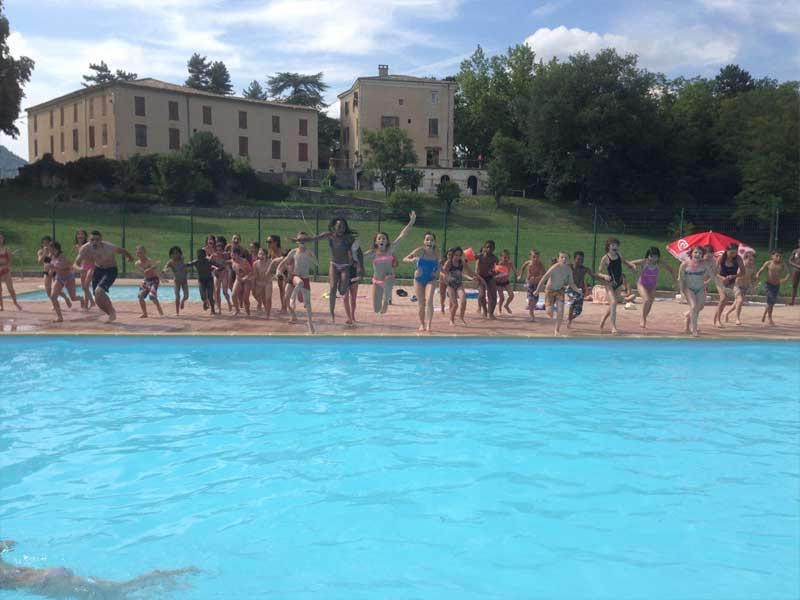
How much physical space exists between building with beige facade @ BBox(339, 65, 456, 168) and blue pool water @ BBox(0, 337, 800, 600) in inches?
1934

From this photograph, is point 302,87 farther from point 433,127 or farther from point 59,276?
point 59,276

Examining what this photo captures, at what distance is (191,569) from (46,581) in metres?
0.84

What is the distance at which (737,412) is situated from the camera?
828 centimetres

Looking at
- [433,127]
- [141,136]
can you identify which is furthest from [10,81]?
[433,127]

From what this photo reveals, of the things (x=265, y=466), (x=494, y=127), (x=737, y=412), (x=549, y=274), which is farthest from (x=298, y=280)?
(x=494, y=127)

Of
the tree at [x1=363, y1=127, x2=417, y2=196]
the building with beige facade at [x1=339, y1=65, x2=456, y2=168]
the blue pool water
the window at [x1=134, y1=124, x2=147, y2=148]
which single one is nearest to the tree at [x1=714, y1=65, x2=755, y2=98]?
the building with beige facade at [x1=339, y1=65, x2=456, y2=168]

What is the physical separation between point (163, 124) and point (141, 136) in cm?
197

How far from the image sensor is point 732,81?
65.0 meters

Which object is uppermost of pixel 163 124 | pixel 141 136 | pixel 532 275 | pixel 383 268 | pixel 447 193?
pixel 163 124

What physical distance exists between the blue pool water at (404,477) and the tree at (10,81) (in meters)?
39.6

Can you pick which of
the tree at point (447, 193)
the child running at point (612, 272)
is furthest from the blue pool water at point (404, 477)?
the tree at point (447, 193)

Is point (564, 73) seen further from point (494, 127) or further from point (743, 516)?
point (743, 516)

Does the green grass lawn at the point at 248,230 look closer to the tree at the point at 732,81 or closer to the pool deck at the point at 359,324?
the pool deck at the point at 359,324

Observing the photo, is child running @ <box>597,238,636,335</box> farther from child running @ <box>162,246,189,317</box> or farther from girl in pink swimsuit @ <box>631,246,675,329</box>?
child running @ <box>162,246,189,317</box>
